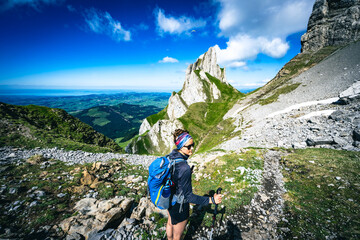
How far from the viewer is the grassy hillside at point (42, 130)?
16.3m

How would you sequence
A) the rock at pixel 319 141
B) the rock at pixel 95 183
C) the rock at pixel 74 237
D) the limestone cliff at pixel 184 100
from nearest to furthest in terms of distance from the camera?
the rock at pixel 74 237 → the rock at pixel 95 183 → the rock at pixel 319 141 → the limestone cliff at pixel 184 100

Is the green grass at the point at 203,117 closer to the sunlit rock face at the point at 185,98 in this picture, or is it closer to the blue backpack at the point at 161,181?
the sunlit rock face at the point at 185,98

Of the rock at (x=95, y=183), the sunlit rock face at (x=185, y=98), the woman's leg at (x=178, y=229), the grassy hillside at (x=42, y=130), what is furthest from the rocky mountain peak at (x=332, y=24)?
the grassy hillside at (x=42, y=130)

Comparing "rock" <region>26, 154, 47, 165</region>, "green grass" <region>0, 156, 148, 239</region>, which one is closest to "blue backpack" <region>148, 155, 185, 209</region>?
"green grass" <region>0, 156, 148, 239</region>

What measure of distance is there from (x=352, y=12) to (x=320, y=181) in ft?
355

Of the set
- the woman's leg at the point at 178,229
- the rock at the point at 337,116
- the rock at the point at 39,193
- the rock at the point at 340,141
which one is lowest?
the rock at the point at 39,193

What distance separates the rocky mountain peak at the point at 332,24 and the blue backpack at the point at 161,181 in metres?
112

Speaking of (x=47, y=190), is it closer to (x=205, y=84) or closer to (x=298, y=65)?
(x=298, y=65)

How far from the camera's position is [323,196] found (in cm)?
732

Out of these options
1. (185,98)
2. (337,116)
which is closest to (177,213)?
(337,116)

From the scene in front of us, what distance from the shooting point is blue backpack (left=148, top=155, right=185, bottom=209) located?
13.0 feet

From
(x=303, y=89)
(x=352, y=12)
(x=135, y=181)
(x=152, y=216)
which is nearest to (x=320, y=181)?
(x=152, y=216)

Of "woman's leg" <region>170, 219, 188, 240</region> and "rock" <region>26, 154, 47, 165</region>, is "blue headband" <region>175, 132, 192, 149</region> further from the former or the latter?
"rock" <region>26, 154, 47, 165</region>

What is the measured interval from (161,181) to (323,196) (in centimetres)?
965
